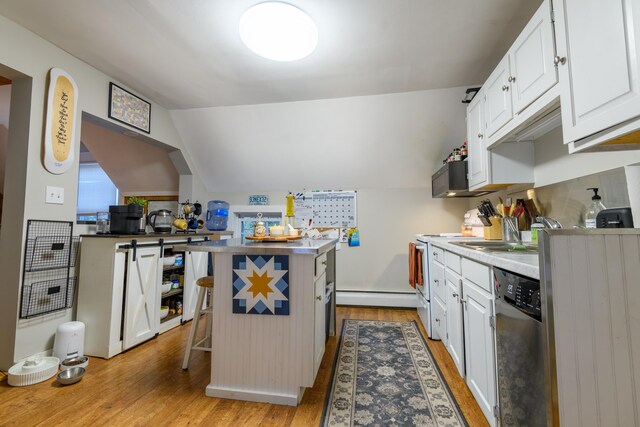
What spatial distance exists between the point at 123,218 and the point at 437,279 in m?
2.79

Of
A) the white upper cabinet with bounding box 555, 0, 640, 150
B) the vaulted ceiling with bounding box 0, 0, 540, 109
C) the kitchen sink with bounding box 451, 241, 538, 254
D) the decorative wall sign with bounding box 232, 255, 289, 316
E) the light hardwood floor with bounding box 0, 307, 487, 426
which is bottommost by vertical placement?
the light hardwood floor with bounding box 0, 307, 487, 426

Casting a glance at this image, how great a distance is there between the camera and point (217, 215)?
3.97 m

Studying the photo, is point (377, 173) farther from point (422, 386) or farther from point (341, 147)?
point (422, 386)

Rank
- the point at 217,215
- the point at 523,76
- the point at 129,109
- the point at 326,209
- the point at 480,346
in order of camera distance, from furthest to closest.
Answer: the point at 217,215 < the point at 326,209 < the point at 129,109 < the point at 523,76 < the point at 480,346

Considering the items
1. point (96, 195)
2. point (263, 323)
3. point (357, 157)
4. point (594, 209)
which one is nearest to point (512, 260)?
point (594, 209)

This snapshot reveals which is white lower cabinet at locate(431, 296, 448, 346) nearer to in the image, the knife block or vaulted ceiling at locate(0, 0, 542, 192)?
the knife block

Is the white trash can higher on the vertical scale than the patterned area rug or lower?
higher

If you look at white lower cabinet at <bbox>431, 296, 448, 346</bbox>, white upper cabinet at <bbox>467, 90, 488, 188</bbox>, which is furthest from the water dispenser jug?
white upper cabinet at <bbox>467, 90, 488, 188</bbox>

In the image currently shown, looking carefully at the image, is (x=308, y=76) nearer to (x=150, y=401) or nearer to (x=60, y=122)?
(x=60, y=122)

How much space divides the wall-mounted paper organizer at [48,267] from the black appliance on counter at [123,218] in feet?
0.91

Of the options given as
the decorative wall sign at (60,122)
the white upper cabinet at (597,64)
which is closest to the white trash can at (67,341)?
the decorative wall sign at (60,122)

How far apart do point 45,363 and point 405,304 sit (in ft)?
11.0

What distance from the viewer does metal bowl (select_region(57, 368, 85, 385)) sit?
69.2 inches

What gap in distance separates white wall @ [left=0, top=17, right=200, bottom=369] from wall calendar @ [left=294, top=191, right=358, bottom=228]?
2.45 meters
